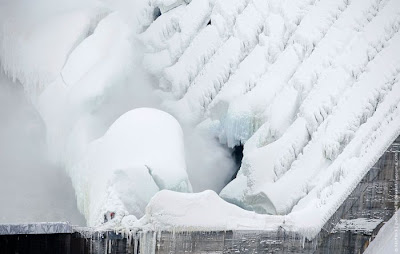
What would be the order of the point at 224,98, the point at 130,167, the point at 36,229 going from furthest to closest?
1. the point at 224,98
2. the point at 130,167
3. the point at 36,229

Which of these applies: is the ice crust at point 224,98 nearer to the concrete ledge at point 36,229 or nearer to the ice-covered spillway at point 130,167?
the ice-covered spillway at point 130,167

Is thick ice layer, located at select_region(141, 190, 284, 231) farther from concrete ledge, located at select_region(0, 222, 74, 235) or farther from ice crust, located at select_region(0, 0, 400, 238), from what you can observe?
concrete ledge, located at select_region(0, 222, 74, 235)

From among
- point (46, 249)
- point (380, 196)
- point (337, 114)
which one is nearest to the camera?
point (46, 249)

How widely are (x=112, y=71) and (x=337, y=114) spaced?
4582 mm

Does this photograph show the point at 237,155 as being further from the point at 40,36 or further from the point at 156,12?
the point at 40,36

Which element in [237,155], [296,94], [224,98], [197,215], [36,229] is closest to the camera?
[36,229]

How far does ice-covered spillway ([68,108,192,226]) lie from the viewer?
13.8 meters

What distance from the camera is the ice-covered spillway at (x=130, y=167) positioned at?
13.8 m

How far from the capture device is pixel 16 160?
18203 millimetres

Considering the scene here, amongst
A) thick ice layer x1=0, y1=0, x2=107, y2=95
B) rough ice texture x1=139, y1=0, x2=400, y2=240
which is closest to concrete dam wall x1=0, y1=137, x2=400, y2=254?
rough ice texture x1=139, y1=0, x2=400, y2=240

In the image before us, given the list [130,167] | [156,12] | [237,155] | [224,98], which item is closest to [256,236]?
[130,167]

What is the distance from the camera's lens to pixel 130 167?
46.3 feet

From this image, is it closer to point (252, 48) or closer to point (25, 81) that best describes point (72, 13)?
point (25, 81)

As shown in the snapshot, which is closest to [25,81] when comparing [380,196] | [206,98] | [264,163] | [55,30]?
[55,30]
